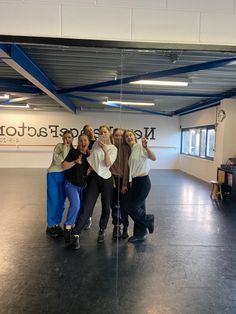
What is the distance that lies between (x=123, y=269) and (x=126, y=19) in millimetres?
2198

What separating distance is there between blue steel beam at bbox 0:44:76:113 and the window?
121 inches

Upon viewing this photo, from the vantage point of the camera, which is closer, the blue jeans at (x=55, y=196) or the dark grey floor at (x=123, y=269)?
the dark grey floor at (x=123, y=269)

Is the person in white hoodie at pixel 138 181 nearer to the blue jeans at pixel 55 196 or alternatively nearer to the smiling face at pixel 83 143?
the smiling face at pixel 83 143

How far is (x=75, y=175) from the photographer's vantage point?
115 inches

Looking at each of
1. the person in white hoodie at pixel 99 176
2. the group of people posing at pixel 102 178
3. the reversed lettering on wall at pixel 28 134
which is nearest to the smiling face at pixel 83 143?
the group of people posing at pixel 102 178

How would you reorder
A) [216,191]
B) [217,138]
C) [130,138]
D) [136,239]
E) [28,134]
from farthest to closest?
[217,138] < [216,191] < [28,134] < [136,239] < [130,138]

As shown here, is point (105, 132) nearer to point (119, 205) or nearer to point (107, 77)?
point (119, 205)

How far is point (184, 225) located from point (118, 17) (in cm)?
312

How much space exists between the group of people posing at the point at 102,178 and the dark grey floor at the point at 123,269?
0.29 metres

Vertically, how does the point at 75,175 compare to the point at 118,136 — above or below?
below

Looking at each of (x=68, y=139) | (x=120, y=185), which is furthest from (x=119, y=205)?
(x=68, y=139)

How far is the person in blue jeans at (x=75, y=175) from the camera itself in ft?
9.62

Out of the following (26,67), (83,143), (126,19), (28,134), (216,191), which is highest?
(26,67)

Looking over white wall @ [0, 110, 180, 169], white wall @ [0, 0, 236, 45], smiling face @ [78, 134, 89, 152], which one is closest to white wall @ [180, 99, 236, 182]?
white wall @ [0, 110, 180, 169]
